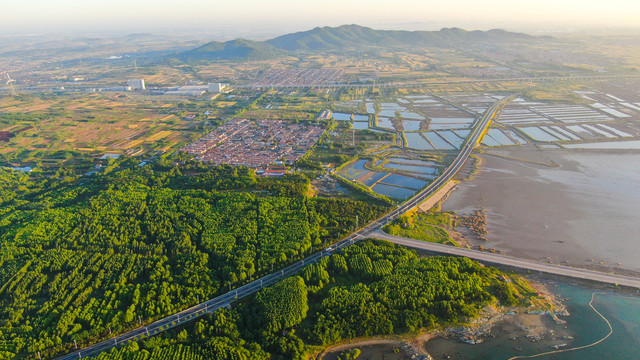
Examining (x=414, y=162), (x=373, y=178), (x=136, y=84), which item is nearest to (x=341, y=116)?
(x=414, y=162)

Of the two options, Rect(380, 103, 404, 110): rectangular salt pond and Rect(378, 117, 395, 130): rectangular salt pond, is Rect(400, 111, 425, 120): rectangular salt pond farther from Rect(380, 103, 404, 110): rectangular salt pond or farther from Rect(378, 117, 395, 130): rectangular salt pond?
Rect(380, 103, 404, 110): rectangular salt pond

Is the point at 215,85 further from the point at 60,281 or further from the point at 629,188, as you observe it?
the point at 629,188

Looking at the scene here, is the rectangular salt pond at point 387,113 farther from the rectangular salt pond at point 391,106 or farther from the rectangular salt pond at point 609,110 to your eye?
the rectangular salt pond at point 609,110

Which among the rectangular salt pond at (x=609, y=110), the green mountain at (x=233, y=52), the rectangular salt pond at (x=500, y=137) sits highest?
the green mountain at (x=233, y=52)

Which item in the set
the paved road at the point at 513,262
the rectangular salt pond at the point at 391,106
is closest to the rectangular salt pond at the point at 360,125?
the rectangular salt pond at the point at 391,106

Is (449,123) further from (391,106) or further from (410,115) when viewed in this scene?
(391,106)
